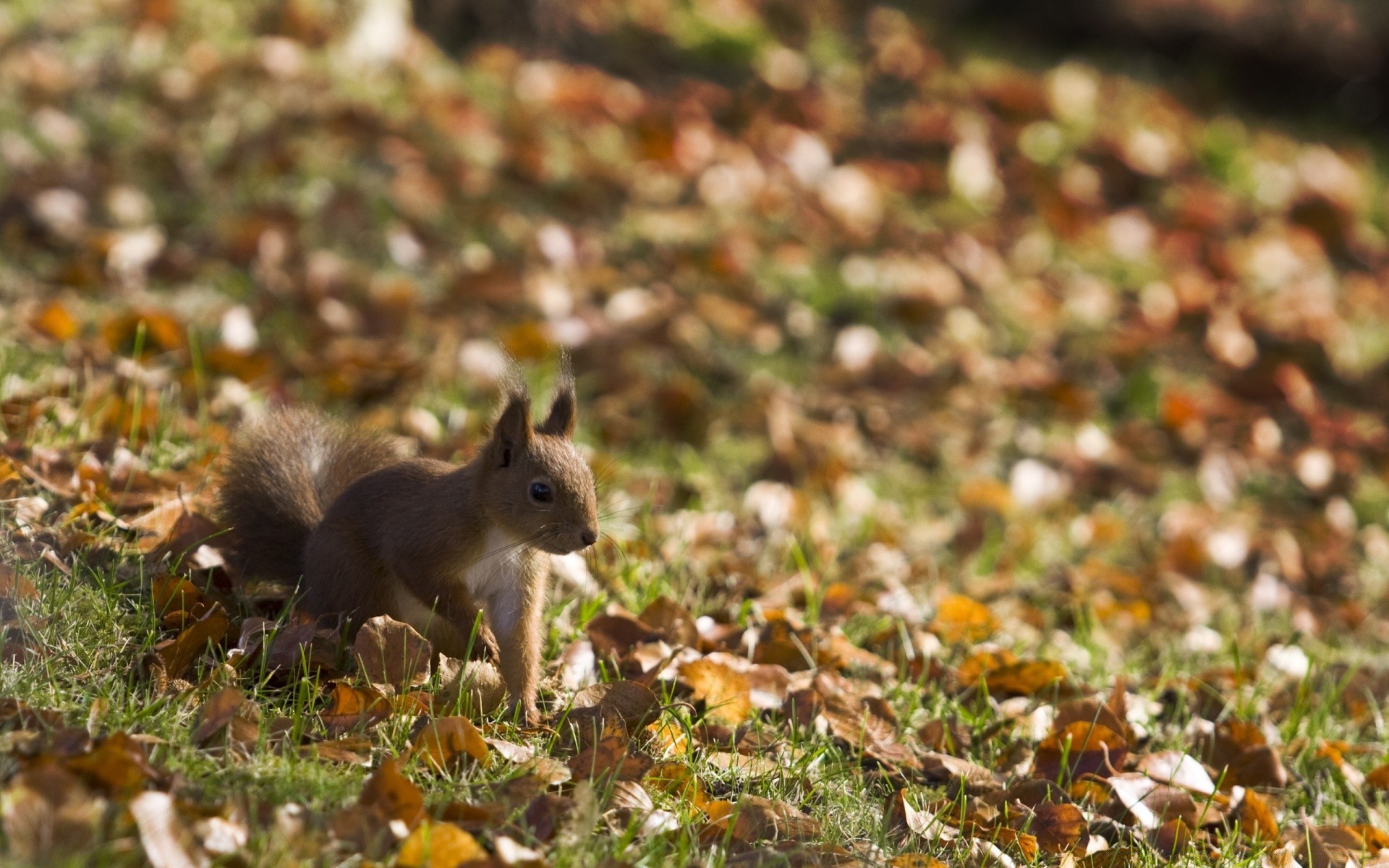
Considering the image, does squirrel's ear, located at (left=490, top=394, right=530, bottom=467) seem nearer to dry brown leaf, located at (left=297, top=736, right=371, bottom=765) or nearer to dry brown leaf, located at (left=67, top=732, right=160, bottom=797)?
dry brown leaf, located at (left=297, top=736, right=371, bottom=765)

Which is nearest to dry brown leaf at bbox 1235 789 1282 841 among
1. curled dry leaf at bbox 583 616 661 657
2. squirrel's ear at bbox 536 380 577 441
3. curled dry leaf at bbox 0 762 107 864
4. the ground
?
the ground

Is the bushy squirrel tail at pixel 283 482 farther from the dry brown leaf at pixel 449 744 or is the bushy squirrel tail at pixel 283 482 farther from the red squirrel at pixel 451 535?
the dry brown leaf at pixel 449 744

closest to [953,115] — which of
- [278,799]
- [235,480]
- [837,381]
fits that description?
[837,381]

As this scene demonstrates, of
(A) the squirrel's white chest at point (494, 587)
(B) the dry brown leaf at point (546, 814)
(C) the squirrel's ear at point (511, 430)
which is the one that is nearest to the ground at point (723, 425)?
(B) the dry brown leaf at point (546, 814)

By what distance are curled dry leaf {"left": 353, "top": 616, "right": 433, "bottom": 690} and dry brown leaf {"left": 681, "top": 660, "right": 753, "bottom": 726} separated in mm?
539

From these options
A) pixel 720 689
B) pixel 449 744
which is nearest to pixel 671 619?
pixel 720 689

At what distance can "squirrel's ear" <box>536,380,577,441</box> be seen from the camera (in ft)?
7.70

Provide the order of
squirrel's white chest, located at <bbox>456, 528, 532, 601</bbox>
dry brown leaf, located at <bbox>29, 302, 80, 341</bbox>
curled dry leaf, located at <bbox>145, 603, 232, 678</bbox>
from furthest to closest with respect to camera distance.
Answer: dry brown leaf, located at <bbox>29, 302, 80, 341</bbox>, squirrel's white chest, located at <bbox>456, 528, 532, 601</bbox>, curled dry leaf, located at <bbox>145, 603, 232, 678</bbox>

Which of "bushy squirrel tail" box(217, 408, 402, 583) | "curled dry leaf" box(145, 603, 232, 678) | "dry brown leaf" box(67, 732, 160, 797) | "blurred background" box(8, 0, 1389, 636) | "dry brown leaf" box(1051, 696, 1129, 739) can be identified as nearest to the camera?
"dry brown leaf" box(67, 732, 160, 797)

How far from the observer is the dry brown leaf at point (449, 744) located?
207cm

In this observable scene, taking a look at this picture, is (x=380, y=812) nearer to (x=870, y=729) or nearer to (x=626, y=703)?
(x=626, y=703)

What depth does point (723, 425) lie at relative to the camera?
14.3 feet

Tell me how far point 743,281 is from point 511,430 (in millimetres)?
2997

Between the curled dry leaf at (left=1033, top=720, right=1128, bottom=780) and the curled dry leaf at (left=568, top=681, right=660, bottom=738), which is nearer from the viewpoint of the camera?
the curled dry leaf at (left=568, top=681, right=660, bottom=738)
